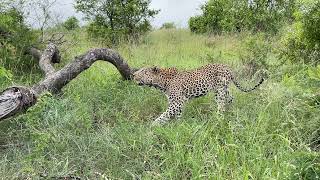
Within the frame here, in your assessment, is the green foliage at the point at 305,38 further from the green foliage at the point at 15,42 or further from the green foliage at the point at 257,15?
the green foliage at the point at 257,15

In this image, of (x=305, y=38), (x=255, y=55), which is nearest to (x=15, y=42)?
(x=255, y=55)

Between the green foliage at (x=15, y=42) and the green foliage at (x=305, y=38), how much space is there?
5.12m

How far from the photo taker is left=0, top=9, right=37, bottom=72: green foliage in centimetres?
949

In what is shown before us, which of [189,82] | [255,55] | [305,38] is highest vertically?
[305,38]

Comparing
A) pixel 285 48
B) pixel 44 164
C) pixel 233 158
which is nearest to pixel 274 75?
pixel 285 48

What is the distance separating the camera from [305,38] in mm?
8734

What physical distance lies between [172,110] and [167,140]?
1054 mm

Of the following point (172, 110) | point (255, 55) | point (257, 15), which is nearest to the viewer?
point (172, 110)

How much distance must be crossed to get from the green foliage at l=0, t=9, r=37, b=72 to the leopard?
137 inches

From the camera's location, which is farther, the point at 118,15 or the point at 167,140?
the point at 118,15

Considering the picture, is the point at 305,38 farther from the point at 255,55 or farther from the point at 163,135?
the point at 163,135

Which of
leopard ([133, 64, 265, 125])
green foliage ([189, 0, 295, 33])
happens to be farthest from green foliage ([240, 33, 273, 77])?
green foliage ([189, 0, 295, 33])

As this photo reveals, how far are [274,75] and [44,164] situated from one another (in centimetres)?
444

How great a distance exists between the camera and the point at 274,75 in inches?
320
